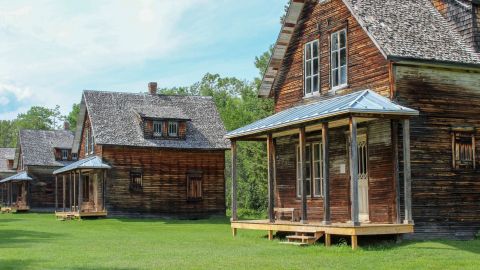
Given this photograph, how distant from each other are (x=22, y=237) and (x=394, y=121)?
49.8 ft

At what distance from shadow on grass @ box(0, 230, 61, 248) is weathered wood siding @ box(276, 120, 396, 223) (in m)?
9.29

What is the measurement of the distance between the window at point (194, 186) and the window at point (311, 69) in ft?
66.8

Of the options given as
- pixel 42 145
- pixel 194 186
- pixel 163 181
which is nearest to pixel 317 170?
pixel 163 181

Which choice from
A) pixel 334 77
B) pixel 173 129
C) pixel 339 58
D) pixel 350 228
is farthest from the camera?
pixel 173 129

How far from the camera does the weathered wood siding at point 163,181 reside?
4328cm

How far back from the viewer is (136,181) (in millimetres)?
43750

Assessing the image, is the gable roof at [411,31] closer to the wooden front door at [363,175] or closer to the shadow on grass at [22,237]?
the wooden front door at [363,175]

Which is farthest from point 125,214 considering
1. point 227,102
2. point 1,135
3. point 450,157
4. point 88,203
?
point 1,135

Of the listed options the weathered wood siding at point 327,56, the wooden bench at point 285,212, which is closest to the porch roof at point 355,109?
the weathered wood siding at point 327,56

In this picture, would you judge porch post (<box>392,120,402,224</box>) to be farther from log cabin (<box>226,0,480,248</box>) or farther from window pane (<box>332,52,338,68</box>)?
window pane (<box>332,52,338,68</box>)

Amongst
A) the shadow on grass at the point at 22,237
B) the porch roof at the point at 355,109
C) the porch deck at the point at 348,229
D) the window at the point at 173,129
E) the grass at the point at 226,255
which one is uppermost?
the window at the point at 173,129

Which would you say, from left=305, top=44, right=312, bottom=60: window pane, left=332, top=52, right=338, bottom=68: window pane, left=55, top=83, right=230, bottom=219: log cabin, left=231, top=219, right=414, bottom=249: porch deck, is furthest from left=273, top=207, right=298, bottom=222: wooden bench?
left=55, top=83, right=230, bottom=219: log cabin

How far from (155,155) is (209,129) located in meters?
4.74

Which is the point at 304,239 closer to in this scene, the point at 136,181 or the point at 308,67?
the point at 308,67
